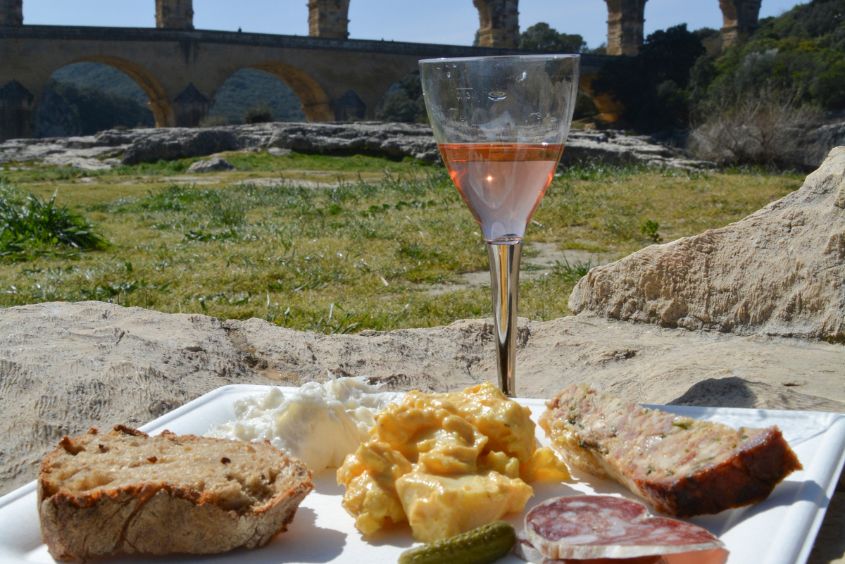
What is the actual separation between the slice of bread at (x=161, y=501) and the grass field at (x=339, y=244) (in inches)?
106

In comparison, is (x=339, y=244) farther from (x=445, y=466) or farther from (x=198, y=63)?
(x=198, y=63)

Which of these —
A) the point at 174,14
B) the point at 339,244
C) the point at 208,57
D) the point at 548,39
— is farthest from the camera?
the point at 548,39

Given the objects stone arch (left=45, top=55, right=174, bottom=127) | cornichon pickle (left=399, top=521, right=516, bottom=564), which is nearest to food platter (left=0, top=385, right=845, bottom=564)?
cornichon pickle (left=399, top=521, right=516, bottom=564)

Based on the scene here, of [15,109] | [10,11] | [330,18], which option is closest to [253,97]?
[330,18]

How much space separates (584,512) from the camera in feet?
3.81

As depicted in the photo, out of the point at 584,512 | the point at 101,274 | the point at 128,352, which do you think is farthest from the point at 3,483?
the point at 101,274

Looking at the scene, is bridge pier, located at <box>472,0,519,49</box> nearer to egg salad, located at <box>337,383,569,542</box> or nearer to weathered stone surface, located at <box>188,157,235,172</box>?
weathered stone surface, located at <box>188,157,235,172</box>

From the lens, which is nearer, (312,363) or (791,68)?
(312,363)

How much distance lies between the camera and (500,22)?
44.1 m

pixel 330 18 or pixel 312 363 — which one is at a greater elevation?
pixel 330 18

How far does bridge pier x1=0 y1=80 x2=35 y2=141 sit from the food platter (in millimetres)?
35124

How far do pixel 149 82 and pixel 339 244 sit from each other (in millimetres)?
33543

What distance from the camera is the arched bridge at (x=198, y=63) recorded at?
34031 millimetres

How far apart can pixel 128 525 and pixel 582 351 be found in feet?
6.01
